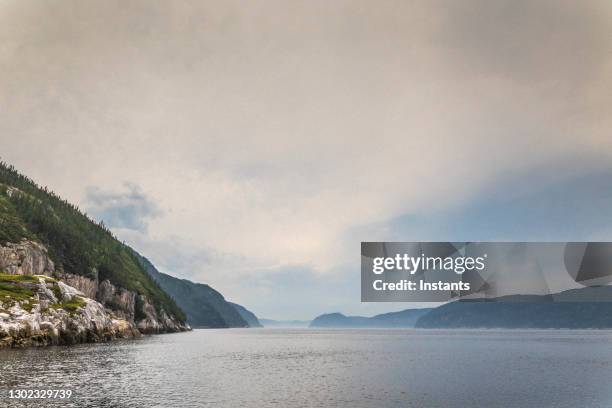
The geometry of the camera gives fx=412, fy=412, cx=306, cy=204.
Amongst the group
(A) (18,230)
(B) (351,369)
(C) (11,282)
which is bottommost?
(B) (351,369)

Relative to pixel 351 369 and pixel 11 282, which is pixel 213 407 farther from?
pixel 11 282

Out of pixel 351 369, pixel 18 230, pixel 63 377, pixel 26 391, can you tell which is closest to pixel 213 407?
pixel 26 391

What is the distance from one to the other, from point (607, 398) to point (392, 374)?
94.8 ft

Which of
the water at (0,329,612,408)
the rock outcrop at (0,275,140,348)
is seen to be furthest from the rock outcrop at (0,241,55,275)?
the water at (0,329,612,408)

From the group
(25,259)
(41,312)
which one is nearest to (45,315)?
(41,312)

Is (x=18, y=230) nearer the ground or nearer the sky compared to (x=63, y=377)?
nearer the sky

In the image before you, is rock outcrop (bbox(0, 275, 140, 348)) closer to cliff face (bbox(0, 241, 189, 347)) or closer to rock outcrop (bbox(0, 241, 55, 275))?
cliff face (bbox(0, 241, 189, 347))

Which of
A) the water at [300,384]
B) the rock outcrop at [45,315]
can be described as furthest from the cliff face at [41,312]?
the water at [300,384]

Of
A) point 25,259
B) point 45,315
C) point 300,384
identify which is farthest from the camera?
point 25,259

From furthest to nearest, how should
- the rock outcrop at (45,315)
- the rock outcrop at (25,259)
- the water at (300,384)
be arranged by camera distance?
1. the rock outcrop at (25,259)
2. the rock outcrop at (45,315)
3. the water at (300,384)

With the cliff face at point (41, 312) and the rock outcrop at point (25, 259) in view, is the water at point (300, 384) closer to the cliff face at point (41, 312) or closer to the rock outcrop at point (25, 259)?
the cliff face at point (41, 312)

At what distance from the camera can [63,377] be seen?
51.8m

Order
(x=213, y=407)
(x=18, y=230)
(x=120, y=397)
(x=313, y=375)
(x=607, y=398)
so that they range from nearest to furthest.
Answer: (x=213, y=407)
(x=120, y=397)
(x=607, y=398)
(x=313, y=375)
(x=18, y=230)

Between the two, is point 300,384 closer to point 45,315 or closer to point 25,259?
point 45,315
